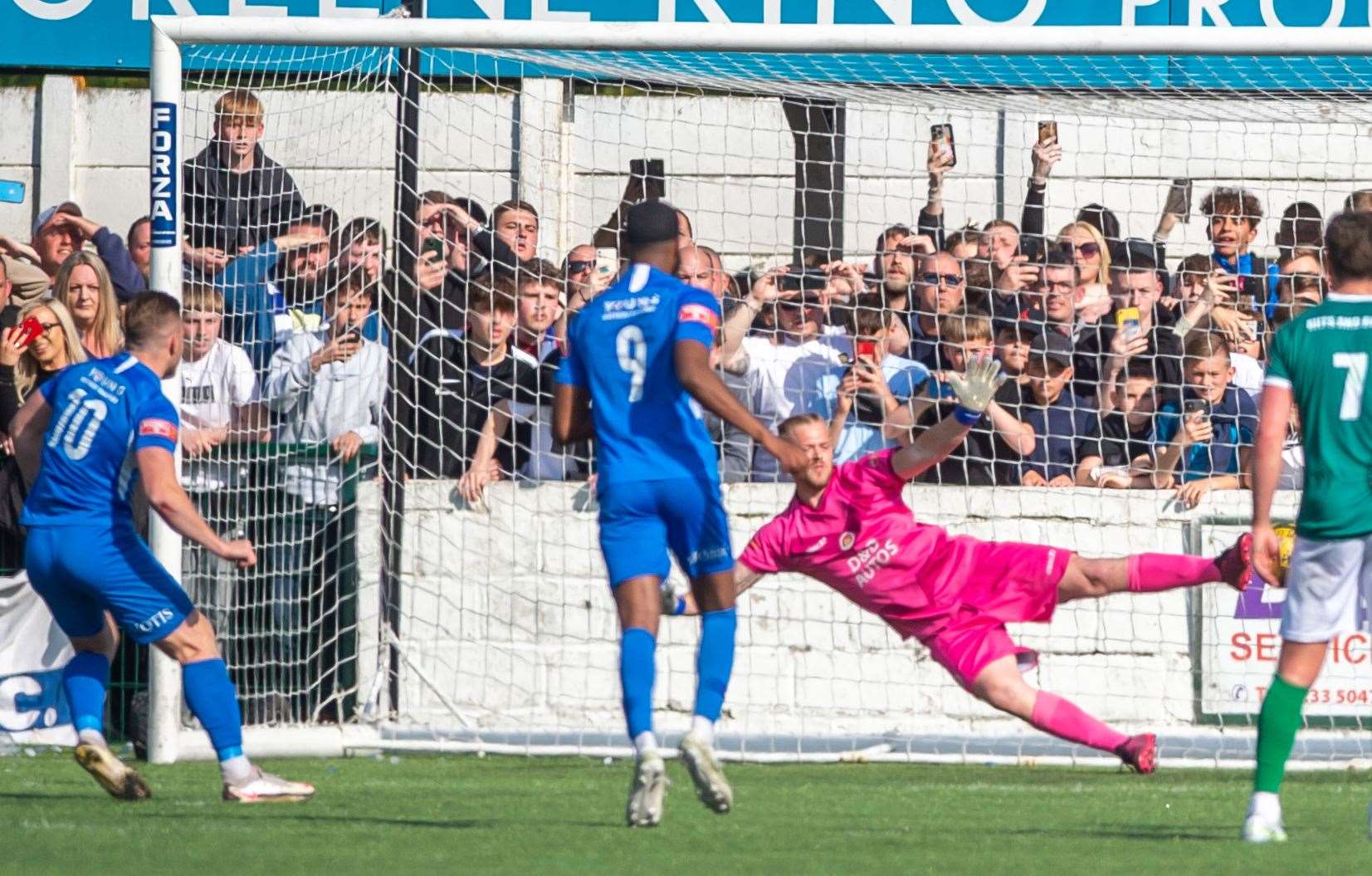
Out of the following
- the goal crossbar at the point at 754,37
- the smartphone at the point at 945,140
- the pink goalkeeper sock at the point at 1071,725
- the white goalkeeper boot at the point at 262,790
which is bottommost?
A: the white goalkeeper boot at the point at 262,790

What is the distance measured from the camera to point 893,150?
11062 millimetres

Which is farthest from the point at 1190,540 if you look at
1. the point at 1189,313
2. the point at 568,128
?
the point at 568,128

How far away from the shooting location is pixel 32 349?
9.66 meters

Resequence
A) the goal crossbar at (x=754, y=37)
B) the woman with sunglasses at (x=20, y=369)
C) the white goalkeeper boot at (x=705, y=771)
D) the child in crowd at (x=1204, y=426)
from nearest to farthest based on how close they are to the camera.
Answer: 1. the white goalkeeper boot at (x=705, y=771)
2. the goal crossbar at (x=754, y=37)
3. the woman with sunglasses at (x=20, y=369)
4. the child in crowd at (x=1204, y=426)

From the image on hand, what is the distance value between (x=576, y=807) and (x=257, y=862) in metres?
1.86

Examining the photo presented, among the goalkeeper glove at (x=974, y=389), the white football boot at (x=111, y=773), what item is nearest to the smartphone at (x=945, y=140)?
the goalkeeper glove at (x=974, y=389)

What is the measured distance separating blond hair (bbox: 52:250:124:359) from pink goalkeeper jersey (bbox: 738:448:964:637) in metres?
2.94

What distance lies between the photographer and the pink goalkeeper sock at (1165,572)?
8.45 m

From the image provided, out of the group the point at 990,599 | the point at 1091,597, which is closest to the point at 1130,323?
the point at 1091,597

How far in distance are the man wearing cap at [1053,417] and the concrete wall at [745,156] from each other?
108 centimetres

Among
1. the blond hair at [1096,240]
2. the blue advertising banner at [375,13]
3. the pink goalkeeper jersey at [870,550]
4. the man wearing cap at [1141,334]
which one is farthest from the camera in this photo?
the blue advertising banner at [375,13]

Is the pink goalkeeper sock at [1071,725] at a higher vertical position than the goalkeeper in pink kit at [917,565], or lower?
lower

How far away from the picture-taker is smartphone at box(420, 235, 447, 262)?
9945mm

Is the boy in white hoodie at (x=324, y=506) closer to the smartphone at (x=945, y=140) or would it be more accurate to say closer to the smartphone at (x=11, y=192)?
the smartphone at (x=945, y=140)
